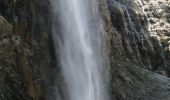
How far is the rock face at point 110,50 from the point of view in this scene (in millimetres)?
10055

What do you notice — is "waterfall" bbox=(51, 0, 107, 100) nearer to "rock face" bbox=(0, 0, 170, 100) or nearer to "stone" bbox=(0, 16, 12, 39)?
"rock face" bbox=(0, 0, 170, 100)

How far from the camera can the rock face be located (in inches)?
396

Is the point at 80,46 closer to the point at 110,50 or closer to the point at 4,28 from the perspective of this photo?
the point at 110,50

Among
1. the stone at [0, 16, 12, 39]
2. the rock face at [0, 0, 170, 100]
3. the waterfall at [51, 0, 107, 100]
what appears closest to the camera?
the stone at [0, 16, 12, 39]

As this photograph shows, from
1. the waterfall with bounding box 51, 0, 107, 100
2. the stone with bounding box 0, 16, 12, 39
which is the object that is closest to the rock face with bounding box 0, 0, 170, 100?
the stone with bounding box 0, 16, 12, 39

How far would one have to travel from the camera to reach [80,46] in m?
14.2

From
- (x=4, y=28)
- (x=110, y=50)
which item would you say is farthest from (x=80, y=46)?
(x=4, y=28)

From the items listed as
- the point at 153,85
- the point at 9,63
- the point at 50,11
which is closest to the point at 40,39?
the point at 50,11

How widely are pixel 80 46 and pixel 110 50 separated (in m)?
3.76

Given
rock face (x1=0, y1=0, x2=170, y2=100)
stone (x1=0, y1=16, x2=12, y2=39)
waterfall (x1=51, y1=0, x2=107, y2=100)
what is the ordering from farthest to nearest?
1. waterfall (x1=51, y1=0, x2=107, y2=100)
2. rock face (x1=0, y1=0, x2=170, y2=100)
3. stone (x1=0, y1=16, x2=12, y2=39)

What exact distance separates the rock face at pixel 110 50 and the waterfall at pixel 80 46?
1.83 ft

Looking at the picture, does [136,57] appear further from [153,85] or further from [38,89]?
[38,89]

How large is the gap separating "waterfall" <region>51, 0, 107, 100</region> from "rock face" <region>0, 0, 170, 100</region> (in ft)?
1.83

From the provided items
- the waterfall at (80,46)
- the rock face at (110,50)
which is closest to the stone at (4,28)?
the rock face at (110,50)
